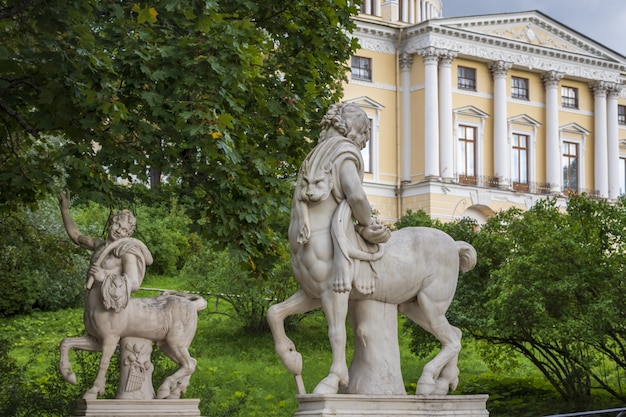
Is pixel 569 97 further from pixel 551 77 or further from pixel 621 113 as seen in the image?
pixel 621 113

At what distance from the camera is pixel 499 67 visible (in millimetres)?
67250

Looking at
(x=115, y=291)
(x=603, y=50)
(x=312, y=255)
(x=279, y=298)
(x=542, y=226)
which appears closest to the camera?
(x=312, y=255)

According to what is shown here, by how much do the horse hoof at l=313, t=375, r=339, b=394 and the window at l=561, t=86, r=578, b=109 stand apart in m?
63.9

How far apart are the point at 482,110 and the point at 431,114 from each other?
4118 mm

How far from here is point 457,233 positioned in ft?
111

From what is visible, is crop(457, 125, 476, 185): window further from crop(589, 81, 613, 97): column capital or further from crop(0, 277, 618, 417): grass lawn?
crop(0, 277, 618, 417): grass lawn

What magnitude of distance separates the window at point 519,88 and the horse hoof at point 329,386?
61.3 metres

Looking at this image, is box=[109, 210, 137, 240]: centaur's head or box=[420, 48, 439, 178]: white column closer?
box=[109, 210, 137, 240]: centaur's head

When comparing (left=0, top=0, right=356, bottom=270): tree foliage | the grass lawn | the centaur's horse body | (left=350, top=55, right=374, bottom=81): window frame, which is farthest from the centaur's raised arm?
(left=350, top=55, right=374, bottom=81): window frame

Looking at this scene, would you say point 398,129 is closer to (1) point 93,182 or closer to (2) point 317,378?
(2) point 317,378

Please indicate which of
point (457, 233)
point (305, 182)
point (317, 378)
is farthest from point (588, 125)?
point (305, 182)

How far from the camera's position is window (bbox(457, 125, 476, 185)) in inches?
2621

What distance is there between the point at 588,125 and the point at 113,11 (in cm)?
5901

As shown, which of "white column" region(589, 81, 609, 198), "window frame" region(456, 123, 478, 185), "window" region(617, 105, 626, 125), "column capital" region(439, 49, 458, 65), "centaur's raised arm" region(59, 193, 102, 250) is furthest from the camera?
"window" region(617, 105, 626, 125)
